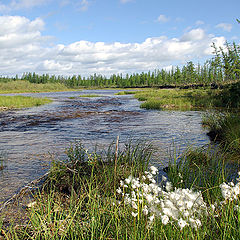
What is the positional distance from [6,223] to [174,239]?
3.08 meters

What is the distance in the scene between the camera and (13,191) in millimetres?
5473

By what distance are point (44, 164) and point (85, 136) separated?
4768 millimetres

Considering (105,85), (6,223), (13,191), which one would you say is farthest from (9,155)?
(105,85)

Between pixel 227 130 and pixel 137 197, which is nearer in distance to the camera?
pixel 137 197

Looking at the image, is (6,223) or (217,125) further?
(217,125)

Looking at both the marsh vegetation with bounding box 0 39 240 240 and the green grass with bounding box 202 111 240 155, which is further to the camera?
the green grass with bounding box 202 111 240 155

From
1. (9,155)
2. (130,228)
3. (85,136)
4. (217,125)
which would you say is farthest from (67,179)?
(217,125)

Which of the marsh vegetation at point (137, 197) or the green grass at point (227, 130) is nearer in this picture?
the marsh vegetation at point (137, 197)

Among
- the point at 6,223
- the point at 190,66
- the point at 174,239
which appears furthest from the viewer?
the point at 190,66

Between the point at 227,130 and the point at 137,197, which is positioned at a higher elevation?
the point at 137,197

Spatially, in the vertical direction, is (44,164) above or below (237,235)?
below

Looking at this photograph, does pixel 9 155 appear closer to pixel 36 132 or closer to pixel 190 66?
pixel 36 132

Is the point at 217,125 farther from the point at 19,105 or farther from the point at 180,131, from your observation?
the point at 19,105

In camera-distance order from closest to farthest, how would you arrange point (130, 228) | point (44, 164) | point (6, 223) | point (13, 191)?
1. point (130, 228)
2. point (6, 223)
3. point (13, 191)
4. point (44, 164)
